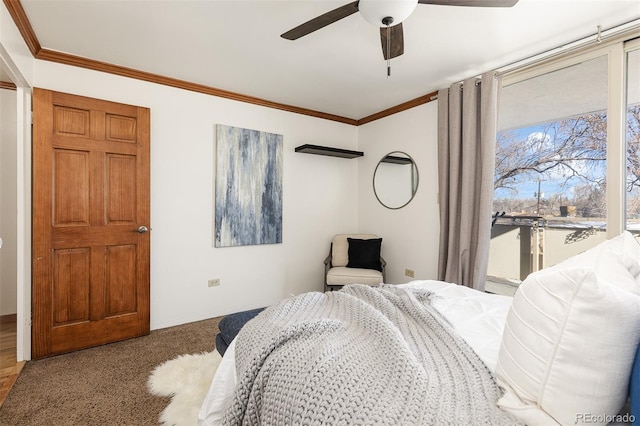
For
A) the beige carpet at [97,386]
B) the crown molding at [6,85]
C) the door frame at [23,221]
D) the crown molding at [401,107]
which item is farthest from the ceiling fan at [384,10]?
the crown molding at [6,85]

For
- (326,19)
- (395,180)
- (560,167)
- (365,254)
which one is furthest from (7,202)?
(560,167)

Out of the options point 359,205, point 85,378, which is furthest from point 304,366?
point 359,205

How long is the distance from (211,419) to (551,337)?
1.25 m

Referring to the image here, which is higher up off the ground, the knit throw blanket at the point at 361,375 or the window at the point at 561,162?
the window at the point at 561,162

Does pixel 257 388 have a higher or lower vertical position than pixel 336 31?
lower

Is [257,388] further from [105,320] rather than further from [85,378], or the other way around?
[105,320]

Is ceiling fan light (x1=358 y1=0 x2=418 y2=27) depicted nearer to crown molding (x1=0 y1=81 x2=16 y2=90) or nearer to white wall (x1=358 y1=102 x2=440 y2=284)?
white wall (x1=358 y1=102 x2=440 y2=284)

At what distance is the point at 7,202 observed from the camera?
10.8 feet

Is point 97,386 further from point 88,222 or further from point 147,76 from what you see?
point 147,76

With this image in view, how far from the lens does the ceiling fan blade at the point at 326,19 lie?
5.25 ft

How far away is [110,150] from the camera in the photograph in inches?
108

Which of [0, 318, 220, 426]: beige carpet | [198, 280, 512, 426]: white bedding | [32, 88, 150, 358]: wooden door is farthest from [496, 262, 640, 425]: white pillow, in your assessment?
[32, 88, 150, 358]: wooden door

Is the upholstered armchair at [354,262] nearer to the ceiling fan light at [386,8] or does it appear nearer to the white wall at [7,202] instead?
the ceiling fan light at [386,8]

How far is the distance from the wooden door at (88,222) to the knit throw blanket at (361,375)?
6.50 feet
